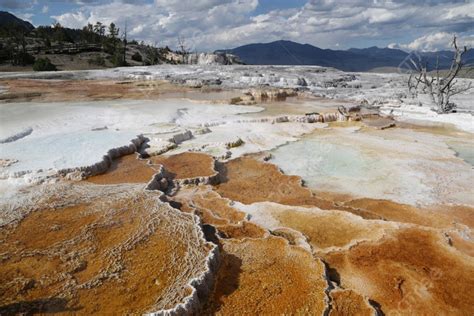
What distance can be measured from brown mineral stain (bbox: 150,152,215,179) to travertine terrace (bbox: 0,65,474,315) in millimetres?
72

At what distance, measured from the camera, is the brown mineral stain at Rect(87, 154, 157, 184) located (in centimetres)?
803

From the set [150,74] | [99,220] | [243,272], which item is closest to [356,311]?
[243,272]

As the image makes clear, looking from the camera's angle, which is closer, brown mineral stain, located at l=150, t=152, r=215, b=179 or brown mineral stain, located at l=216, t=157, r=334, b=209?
A: brown mineral stain, located at l=216, t=157, r=334, b=209

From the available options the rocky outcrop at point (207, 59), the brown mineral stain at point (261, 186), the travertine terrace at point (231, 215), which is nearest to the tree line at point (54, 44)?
the rocky outcrop at point (207, 59)

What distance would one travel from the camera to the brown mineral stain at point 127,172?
8.03 metres

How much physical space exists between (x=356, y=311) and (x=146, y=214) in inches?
140

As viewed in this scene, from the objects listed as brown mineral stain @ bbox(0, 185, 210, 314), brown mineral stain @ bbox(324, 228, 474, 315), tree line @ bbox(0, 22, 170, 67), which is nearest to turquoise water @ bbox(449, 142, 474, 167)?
brown mineral stain @ bbox(324, 228, 474, 315)

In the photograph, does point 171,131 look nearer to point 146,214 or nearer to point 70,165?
point 70,165

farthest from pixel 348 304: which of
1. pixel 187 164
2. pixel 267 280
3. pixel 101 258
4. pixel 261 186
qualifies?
pixel 187 164

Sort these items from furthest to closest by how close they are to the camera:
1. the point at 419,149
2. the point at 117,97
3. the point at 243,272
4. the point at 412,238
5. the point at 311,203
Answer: the point at 117,97
the point at 419,149
the point at 311,203
the point at 412,238
the point at 243,272

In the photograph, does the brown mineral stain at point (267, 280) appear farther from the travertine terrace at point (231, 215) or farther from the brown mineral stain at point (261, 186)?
the brown mineral stain at point (261, 186)

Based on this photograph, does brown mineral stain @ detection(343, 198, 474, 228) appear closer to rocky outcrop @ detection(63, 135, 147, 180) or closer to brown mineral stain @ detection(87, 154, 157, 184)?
brown mineral stain @ detection(87, 154, 157, 184)

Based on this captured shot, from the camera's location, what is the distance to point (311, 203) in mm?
7590

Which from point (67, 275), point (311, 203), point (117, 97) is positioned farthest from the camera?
point (117, 97)
